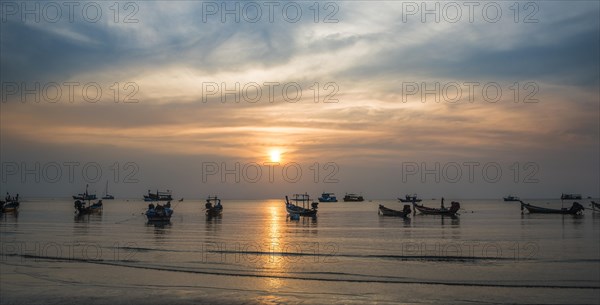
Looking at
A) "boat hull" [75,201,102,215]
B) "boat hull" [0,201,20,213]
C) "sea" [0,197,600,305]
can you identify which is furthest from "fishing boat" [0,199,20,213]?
"sea" [0,197,600,305]

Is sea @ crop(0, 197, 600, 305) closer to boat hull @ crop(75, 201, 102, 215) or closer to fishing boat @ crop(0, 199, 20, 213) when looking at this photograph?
boat hull @ crop(75, 201, 102, 215)

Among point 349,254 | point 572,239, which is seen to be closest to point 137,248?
point 349,254

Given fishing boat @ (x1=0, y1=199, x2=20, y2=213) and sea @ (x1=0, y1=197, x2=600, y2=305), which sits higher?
sea @ (x1=0, y1=197, x2=600, y2=305)

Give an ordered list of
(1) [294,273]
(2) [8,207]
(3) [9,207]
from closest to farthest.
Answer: (1) [294,273]
(2) [8,207]
(3) [9,207]

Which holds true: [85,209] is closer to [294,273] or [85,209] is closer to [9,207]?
[9,207]

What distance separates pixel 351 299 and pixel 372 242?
81.9 ft

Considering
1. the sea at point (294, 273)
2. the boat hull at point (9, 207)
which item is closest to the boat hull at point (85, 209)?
the boat hull at point (9, 207)

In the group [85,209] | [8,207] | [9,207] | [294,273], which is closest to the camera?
[294,273]

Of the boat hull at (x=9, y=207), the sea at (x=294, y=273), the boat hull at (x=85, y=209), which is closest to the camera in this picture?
the sea at (x=294, y=273)

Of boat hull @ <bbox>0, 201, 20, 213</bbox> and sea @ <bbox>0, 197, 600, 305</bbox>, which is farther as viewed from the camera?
boat hull @ <bbox>0, 201, 20, 213</bbox>

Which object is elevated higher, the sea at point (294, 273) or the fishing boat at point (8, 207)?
the sea at point (294, 273)

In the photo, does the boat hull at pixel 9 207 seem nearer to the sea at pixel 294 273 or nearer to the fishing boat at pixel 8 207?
the fishing boat at pixel 8 207

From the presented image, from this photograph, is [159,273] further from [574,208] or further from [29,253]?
[574,208]

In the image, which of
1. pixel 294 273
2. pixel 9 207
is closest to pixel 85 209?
pixel 9 207
